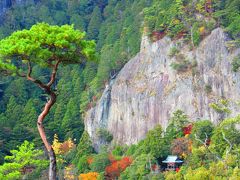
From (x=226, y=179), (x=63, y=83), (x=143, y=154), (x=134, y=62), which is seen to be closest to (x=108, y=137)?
(x=134, y=62)

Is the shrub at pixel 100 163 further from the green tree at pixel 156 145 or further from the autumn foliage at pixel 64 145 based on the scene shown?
the autumn foliage at pixel 64 145

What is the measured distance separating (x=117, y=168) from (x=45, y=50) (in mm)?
38715

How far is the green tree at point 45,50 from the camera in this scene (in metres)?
13.8

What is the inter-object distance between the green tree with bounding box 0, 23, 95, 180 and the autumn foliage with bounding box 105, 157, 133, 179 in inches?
1477

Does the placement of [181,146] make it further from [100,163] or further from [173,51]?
[173,51]

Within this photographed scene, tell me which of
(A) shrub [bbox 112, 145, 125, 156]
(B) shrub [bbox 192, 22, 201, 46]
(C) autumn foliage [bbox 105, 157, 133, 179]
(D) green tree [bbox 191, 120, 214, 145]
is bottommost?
(C) autumn foliage [bbox 105, 157, 133, 179]

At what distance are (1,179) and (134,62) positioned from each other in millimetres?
47560

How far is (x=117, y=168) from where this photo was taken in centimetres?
5156

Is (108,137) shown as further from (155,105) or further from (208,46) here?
(208,46)

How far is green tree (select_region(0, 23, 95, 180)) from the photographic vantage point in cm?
1383

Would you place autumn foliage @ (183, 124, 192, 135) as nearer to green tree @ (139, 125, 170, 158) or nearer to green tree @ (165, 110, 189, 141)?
green tree @ (165, 110, 189, 141)

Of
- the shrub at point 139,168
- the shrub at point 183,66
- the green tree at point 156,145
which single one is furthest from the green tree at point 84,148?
the shrub at point 183,66

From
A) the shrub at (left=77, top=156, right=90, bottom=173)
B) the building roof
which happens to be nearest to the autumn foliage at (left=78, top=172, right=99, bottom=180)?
the shrub at (left=77, top=156, right=90, bottom=173)

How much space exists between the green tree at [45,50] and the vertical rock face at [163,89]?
35867 mm
